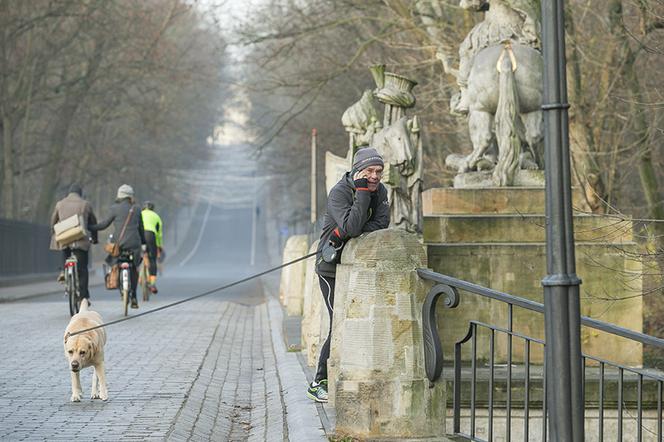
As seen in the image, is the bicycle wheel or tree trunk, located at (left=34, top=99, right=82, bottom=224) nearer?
the bicycle wheel

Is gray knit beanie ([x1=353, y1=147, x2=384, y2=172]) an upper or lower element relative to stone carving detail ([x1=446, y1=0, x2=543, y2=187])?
lower

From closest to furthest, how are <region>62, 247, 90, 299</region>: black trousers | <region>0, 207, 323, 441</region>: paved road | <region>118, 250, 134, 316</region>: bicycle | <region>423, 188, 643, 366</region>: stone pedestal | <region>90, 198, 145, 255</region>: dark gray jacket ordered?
1. <region>0, 207, 323, 441</region>: paved road
2. <region>423, 188, 643, 366</region>: stone pedestal
3. <region>62, 247, 90, 299</region>: black trousers
4. <region>118, 250, 134, 316</region>: bicycle
5. <region>90, 198, 145, 255</region>: dark gray jacket

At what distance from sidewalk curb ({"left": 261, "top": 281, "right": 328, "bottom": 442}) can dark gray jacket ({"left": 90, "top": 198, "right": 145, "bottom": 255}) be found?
5546 mm

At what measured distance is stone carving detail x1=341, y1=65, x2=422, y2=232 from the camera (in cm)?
1659

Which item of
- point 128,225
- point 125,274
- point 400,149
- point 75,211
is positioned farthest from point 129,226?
point 400,149

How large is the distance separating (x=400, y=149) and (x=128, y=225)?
255 inches

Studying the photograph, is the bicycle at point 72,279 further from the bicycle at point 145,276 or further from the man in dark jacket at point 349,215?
the man in dark jacket at point 349,215

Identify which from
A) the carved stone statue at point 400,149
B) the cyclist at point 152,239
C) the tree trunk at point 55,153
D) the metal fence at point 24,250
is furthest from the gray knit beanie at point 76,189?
the tree trunk at point 55,153

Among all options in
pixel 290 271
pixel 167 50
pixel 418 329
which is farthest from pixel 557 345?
pixel 167 50

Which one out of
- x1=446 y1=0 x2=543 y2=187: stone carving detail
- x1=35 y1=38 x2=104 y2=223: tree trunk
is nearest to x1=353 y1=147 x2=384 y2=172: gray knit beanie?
x1=446 y1=0 x2=543 y2=187: stone carving detail

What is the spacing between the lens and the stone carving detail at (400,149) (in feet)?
54.4

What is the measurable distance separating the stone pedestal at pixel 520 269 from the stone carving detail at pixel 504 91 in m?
0.86

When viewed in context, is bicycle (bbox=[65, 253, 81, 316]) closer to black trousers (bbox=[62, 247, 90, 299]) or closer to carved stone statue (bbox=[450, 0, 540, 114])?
black trousers (bbox=[62, 247, 90, 299])

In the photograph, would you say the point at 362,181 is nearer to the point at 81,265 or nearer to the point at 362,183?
the point at 362,183
